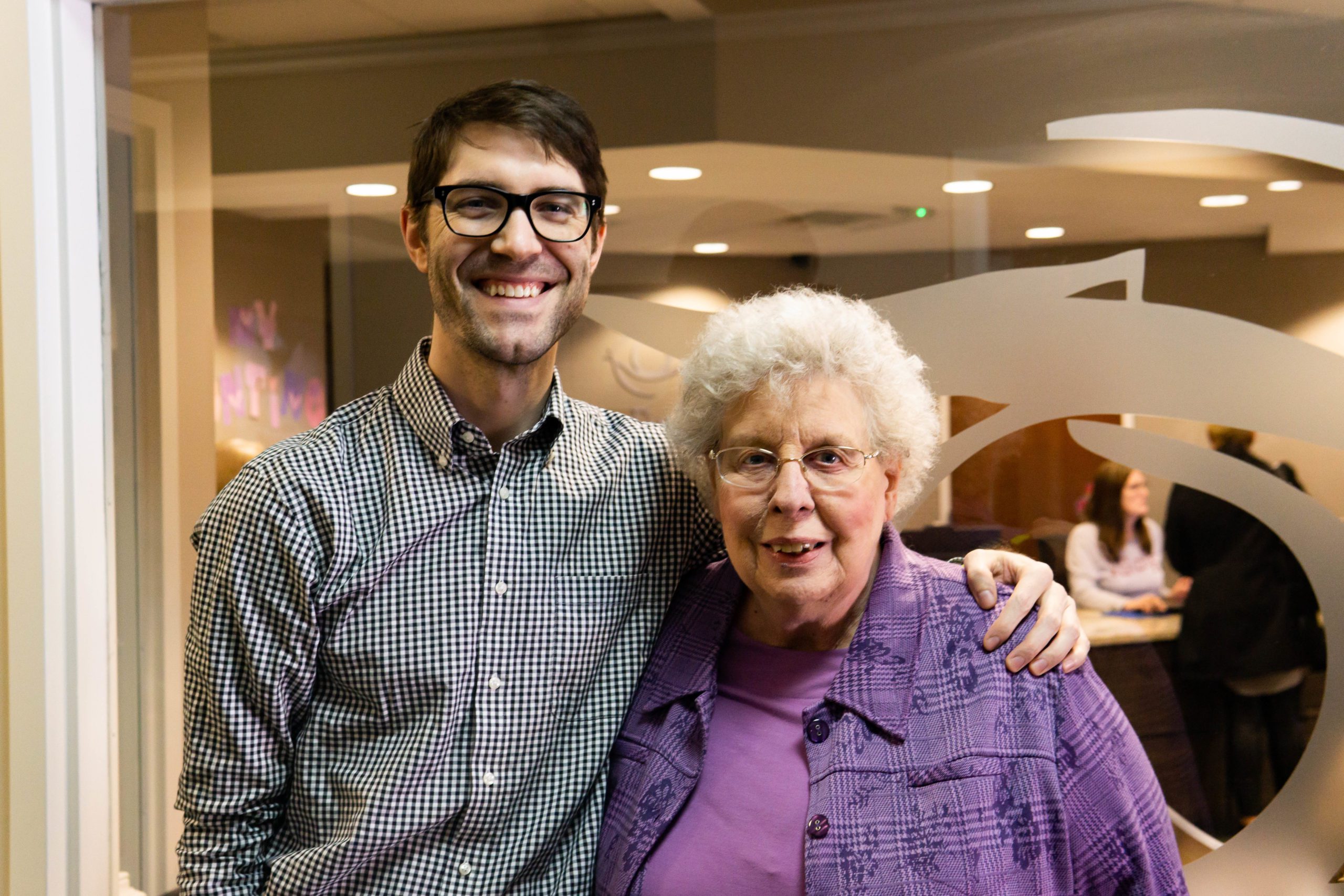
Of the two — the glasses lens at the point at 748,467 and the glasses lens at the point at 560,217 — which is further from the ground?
the glasses lens at the point at 560,217

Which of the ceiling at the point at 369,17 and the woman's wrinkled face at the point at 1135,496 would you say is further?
the ceiling at the point at 369,17

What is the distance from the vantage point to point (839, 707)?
151 centimetres

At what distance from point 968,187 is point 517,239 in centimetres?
88

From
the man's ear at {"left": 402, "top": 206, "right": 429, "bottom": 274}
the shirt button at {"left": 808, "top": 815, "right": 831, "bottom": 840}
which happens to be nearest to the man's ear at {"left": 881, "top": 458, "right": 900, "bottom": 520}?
the shirt button at {"left": 808, "top": 815, "right": 831, "bottom": 840}

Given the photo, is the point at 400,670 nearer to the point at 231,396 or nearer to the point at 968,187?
the point at 231,396

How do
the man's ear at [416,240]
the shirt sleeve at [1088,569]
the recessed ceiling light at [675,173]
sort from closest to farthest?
the man's ear at [416,240] → the shirt sleeve at [1088,569] → the recessed ceiling light at [675,173]

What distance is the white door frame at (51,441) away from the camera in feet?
6.11

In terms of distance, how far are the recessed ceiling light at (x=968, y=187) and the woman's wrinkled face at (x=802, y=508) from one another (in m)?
0.63

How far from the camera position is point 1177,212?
1921 millimetres

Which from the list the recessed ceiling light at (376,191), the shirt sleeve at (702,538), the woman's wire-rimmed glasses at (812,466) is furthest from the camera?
the recessed ceiling light at (376,191)

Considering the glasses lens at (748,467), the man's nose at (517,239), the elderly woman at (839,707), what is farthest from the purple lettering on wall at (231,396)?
the glasses lens at (748,467)

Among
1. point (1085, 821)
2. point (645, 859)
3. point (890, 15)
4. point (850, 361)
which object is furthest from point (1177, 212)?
point (645, 859)

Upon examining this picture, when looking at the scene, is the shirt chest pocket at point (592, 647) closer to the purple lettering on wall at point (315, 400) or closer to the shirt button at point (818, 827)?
the shirt button at point (818, 827)

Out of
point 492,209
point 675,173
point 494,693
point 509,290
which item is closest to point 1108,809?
point 494,693
